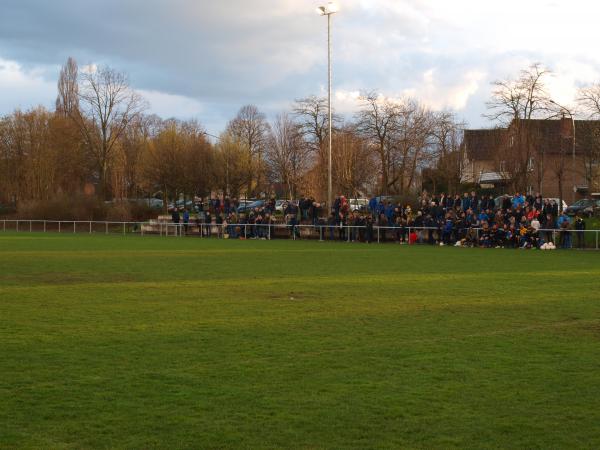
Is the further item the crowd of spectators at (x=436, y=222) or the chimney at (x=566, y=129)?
the chimney at (x=566, y=129)

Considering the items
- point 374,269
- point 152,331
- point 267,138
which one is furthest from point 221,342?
point 267,138

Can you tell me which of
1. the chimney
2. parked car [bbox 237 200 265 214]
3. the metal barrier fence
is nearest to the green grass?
the metal barrier fence

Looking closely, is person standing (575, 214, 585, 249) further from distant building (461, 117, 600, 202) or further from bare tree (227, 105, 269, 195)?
bare tree (227, 105, 269, 195)

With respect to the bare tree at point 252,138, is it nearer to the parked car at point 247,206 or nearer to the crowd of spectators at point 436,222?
the parked car at point 247,206

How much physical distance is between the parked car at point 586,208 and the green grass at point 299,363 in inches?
1284

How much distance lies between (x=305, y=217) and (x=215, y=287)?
25.4 metres

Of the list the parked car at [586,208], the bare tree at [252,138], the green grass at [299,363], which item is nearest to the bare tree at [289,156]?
the bare tree at [252,138]

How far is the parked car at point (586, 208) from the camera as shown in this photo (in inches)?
1858

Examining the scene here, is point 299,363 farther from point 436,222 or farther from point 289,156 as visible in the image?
point 289,156

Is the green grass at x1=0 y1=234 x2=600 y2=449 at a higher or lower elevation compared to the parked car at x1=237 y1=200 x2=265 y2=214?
lower

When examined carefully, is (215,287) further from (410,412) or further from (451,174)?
(451,174)

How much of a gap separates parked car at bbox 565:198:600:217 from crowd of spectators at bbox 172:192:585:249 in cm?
1218

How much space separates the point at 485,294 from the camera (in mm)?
14625

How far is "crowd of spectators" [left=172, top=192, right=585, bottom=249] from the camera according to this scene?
30672 mm
